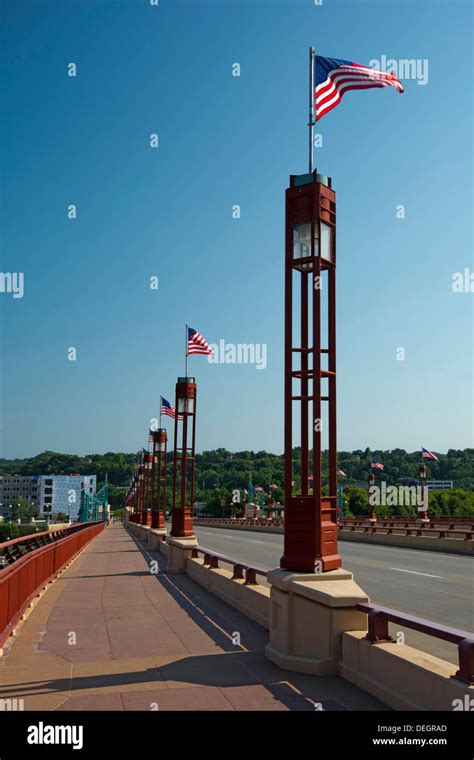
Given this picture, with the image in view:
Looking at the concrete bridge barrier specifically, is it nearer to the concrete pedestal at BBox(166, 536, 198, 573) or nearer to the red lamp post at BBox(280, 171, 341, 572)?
the red lamp post at BBox(280, 171, 341, 572)

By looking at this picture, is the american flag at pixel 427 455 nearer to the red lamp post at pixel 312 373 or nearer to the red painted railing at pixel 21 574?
the red painted railing at pixel 21 574

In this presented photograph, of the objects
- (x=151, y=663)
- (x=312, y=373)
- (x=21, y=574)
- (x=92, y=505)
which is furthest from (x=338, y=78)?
(x=92, y=505)

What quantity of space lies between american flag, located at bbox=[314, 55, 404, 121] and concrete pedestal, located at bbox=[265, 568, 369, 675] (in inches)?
273

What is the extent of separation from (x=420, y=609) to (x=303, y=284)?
7.59 meters

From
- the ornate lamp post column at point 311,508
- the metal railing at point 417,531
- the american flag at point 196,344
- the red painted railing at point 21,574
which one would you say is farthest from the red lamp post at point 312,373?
the metal railing at point 417,531

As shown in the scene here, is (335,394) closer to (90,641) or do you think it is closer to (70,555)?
(90,641)

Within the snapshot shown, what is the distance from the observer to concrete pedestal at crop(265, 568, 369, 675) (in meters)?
8.05

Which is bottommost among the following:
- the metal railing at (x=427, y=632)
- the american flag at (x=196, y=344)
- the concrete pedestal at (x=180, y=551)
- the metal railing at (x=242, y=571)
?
the concrete pedestal at (x=180, y=551)

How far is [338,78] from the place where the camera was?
1083 centimetres

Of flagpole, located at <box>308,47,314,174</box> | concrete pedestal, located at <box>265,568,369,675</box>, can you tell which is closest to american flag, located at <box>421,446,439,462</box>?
flagpole, located at <box>308,47,314,174</box>

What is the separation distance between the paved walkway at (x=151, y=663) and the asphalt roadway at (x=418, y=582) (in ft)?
10.1

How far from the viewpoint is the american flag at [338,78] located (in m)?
10.8
